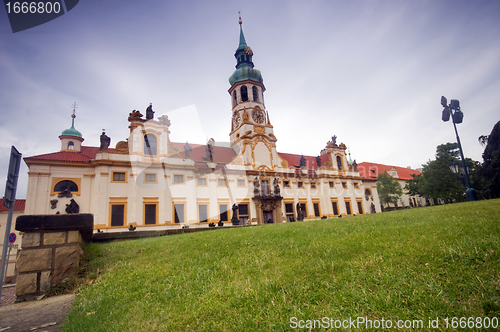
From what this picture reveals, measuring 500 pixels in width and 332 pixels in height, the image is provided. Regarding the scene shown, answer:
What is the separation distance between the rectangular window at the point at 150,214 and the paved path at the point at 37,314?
2422cm

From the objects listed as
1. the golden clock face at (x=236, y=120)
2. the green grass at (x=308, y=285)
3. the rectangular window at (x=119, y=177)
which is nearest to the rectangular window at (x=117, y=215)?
→ the rectangular window at (x=119, y=177)

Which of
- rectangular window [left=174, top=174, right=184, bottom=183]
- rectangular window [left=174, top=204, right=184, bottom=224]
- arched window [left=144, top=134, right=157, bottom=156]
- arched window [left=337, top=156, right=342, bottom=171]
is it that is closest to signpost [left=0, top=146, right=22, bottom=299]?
rectangular window [left=174, top=204, right=184, bottom=224]

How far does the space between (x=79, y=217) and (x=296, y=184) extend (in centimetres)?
3692

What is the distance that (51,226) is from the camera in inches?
230

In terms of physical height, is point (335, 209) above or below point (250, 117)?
below

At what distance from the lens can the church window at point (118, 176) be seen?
1112 inches

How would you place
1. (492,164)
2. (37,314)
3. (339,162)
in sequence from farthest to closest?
1. (339,162)
2. (492,164)
3. (37,314)

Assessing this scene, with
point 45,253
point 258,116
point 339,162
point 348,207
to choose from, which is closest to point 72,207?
point 45,253

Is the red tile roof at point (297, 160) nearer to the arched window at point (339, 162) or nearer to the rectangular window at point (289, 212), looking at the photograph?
the arched window at point (339, 162)

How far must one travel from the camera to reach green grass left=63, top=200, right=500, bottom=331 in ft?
11.0

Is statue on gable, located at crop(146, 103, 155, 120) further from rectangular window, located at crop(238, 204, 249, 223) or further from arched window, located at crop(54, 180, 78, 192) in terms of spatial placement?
rectangular window, located at crop(238, 204, 249, 223)

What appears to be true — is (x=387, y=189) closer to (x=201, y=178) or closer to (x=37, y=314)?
(x=201, y=178)

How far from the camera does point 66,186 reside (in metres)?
27.0

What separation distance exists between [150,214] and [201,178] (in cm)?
780
